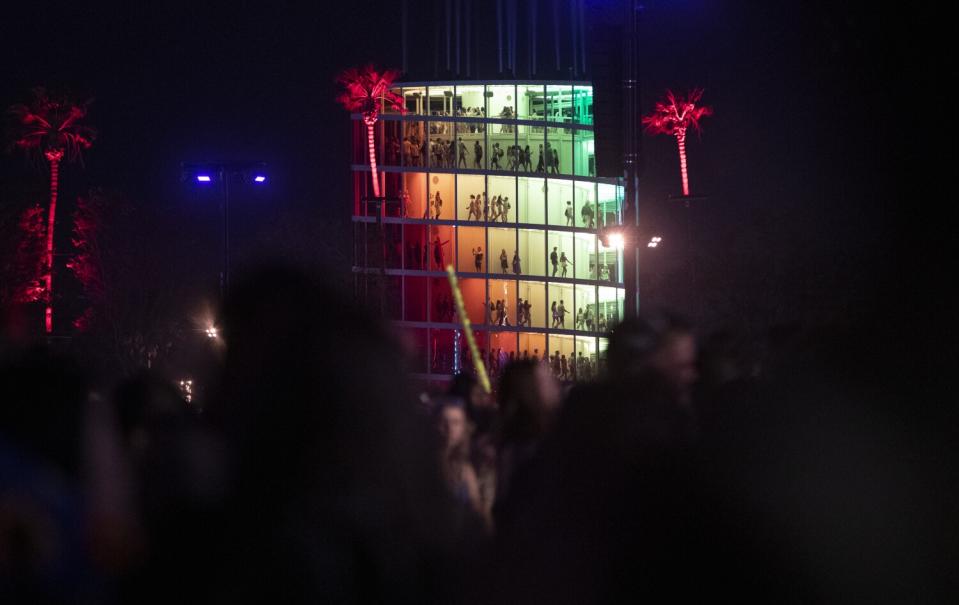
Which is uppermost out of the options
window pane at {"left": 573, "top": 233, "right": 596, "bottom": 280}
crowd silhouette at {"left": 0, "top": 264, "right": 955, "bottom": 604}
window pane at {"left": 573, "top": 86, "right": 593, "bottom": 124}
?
window pane at {"left": 573, "top": 86, "right": 593, "bottom": 124}

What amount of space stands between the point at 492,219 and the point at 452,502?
6471 cm

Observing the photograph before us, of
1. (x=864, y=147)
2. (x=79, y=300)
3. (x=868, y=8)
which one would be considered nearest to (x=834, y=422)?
(x=864, y=147)

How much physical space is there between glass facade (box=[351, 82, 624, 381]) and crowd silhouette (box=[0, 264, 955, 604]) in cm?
6195

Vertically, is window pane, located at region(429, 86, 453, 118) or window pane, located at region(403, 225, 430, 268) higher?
window pane, located at region(429, 86, 453, 118)

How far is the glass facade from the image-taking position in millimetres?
67062

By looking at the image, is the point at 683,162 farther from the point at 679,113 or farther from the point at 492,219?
the point at 492,219

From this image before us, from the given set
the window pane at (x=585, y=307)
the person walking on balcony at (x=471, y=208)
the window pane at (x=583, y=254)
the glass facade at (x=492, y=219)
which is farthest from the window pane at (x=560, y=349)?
the person walking on balcony at (x=471, y=208)

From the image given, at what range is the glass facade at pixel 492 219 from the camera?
6706 centimetres

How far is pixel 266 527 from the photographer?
2895 mm

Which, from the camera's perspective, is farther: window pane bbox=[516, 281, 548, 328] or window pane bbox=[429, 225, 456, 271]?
window pane bbox=[516, 281, 548, 328]

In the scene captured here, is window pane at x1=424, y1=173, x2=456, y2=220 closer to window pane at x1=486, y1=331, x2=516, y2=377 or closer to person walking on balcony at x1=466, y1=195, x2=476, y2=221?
person walking on balcony at x1=466, y1=195, x2=476, y2=221

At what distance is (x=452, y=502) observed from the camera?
3750 millimetres

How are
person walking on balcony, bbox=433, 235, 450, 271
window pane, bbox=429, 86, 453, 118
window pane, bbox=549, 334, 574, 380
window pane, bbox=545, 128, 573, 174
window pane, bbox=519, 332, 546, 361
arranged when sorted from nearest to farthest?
person walking on balcony, bbox=433, 235, 450, 271 → window pane, bbox=549, 334, 574, 380 → window pane, bbox=429, 86, 453, 118 → window pane, bbox=519, 332, 546, 361 → window pane, bbox=545, 128, 573, 174

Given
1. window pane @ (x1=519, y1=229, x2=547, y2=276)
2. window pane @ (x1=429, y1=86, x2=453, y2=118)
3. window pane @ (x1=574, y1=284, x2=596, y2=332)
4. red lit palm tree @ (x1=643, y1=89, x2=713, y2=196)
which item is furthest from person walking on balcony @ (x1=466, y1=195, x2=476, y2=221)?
red lit palm tree @ (x1=643, y1=89, x2=713, y2=196)
